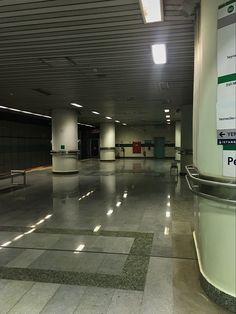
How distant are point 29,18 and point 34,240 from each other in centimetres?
321

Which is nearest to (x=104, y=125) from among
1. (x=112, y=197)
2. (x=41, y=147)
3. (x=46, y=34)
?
(x=41, y=147)

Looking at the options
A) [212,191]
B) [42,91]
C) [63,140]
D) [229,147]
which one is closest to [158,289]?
[212,191]

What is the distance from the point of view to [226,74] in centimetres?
233

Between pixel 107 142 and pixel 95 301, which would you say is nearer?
pixel 95 301

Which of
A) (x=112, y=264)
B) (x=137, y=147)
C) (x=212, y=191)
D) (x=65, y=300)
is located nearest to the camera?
(x=212, y=191)

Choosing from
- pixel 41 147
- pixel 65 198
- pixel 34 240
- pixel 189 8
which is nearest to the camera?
pixel 189 8

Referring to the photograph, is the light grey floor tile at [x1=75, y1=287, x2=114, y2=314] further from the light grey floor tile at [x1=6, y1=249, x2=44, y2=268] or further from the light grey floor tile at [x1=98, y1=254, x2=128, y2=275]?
the light grey floor tile at [x1=6, y1=249, x2=44, y2=268]

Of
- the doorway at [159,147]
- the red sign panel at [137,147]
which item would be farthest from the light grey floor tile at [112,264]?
the red sign panel at [137,147]

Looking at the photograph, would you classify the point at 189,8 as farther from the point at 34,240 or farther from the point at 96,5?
the point at 34,240

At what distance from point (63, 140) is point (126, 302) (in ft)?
36.3

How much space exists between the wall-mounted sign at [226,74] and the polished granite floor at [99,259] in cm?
153

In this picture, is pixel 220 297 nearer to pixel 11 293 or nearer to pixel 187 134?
pixel 11 293

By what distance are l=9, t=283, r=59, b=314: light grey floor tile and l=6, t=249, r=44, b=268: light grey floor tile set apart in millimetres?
580

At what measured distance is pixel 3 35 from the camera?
450 centimetres
